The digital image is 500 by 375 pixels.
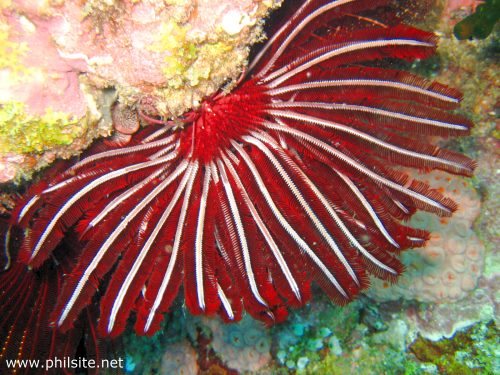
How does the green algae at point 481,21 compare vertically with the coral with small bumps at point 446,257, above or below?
above

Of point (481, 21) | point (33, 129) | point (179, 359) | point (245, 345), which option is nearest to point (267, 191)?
point (33, 129)

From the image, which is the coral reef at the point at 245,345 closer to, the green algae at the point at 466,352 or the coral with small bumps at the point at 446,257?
the coral with small bumps at the point at 446,257

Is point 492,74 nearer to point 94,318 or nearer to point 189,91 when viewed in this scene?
point 189,91

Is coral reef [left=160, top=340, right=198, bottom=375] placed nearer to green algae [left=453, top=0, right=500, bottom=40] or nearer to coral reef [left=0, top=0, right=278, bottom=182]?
coral reef [left=0, top=0, right=278, bottom=182]

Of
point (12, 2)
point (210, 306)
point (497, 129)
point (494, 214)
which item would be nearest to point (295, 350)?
point (210, 306)

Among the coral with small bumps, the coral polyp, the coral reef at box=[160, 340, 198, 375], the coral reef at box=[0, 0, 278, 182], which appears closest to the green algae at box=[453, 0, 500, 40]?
the coral polyp

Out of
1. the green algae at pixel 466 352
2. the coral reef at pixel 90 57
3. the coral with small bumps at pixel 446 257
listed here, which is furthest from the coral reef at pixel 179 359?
the coral reef at pixel 90 57
